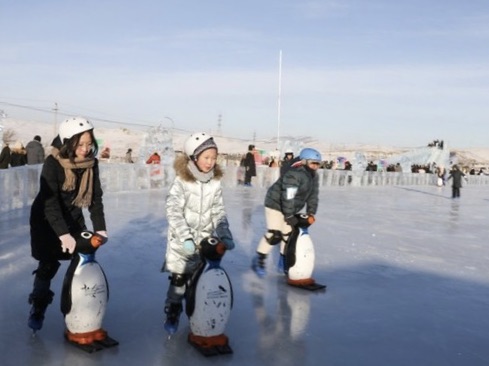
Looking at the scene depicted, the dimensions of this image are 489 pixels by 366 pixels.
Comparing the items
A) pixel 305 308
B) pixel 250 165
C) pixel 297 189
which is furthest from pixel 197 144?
pixel 250 165

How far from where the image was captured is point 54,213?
130 inches

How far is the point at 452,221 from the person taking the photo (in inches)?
484

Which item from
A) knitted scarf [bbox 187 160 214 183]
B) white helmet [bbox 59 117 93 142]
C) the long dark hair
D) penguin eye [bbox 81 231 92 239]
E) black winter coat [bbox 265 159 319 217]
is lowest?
penguin eye [bbox 81 231 92 239]

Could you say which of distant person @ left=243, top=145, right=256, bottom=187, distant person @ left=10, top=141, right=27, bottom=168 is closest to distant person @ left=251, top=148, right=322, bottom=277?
distant person @ left=10, top=141, right=27, bottom=168

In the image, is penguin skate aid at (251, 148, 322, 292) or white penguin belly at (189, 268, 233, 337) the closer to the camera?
white penguin belly at (189, 268, 233, 337)

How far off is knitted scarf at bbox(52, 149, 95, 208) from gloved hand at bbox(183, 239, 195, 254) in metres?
0.70

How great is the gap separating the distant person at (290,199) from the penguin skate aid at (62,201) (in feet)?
6.95

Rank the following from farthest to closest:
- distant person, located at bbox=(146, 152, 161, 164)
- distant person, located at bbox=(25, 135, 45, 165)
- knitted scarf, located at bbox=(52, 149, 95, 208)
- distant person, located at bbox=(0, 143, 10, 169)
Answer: distant person, located at bbox=(146, 152, 161, 164) < distant person, located at bbox=(25, 135, 45, 165) < distant person, located at bbox=(0, 143, 10, 169) < knitted scarf, located at bbox=(52, 149, 95, 208)

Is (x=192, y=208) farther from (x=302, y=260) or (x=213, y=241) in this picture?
(x=302, y=260)

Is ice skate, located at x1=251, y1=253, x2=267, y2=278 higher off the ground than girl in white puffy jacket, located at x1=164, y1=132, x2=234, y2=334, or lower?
lower

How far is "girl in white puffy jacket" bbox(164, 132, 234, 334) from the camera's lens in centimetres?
354

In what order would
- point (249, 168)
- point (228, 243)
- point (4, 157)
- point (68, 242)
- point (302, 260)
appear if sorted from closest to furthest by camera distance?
point (68, 242)
point (228, 243)
point (302, 260)
point (4, 157)
point (249, 168)

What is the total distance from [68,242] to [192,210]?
792 mm

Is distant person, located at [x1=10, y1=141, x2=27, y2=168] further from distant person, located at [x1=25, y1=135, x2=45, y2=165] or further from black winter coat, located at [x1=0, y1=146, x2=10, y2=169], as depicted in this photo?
black winter coat, located at [x1=0, y1=146, x2=10, y2=169]
